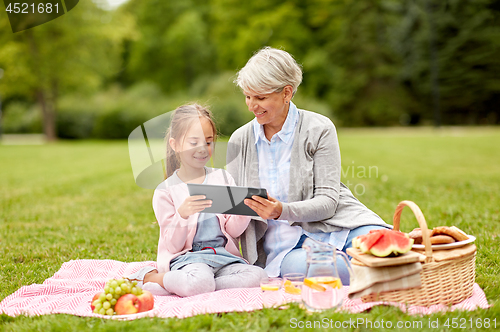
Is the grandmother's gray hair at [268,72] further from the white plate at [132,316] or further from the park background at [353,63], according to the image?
the park background at [353,63]

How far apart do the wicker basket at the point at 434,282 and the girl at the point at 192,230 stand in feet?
2.99

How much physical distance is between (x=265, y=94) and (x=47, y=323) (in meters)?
1.83

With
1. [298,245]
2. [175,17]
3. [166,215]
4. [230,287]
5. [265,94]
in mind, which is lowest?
[230,287]

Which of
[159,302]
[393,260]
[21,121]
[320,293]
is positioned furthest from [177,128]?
[21,121]

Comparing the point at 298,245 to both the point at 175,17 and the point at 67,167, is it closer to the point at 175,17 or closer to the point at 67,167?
the point at 67,167

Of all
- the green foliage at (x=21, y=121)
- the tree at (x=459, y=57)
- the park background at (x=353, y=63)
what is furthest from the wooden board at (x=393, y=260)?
the tree at (x=459, y=57)

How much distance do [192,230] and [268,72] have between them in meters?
1.14

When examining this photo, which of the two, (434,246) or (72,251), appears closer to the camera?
(434,246)

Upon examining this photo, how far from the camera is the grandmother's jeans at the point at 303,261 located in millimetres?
2953

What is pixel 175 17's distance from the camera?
1901 inches

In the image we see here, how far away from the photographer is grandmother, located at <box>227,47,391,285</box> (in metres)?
2.99

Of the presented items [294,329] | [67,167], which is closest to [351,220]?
[294,329]

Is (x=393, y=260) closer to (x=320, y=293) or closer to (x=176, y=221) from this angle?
(x=320, y=293)

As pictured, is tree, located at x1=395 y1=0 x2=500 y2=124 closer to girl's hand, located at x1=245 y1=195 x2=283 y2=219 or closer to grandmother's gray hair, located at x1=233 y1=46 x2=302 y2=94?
grandmother's gray hair, located at x1=233 y1=46 x2=302 y2=94
